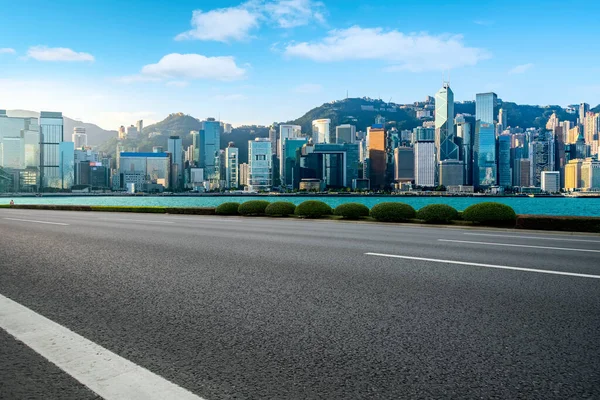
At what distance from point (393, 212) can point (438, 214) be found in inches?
86.2

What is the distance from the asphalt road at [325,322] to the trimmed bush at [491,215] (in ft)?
35.5

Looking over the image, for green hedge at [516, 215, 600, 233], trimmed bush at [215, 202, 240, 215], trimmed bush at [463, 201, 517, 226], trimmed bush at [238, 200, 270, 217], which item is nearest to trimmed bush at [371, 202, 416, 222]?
trimmed bush at [463, 201, 517, 226]

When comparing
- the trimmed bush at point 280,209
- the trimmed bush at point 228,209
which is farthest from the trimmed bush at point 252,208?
the trimmed bush at point 228,209

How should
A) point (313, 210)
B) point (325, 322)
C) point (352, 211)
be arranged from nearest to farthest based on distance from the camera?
1. point (325, 322)
2. point (352, 211)
3. point (313, 210)

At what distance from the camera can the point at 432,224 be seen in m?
20.0

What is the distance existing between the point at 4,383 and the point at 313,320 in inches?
99.9

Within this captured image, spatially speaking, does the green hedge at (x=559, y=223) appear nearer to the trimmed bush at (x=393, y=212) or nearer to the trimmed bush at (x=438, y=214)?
the trimmed bush at (x=438, y=214)

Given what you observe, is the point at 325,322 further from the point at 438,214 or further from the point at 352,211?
the point at 352,211

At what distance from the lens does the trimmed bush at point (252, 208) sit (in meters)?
27.2

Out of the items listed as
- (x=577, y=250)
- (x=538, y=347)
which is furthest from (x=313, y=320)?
(x=577, y=250)

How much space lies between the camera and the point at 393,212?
70.8 ft

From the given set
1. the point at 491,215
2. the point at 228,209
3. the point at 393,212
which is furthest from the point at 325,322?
the point at 228,209

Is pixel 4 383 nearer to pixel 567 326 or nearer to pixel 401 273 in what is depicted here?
pixel 567 326

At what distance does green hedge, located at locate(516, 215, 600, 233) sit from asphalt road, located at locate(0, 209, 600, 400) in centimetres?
893
